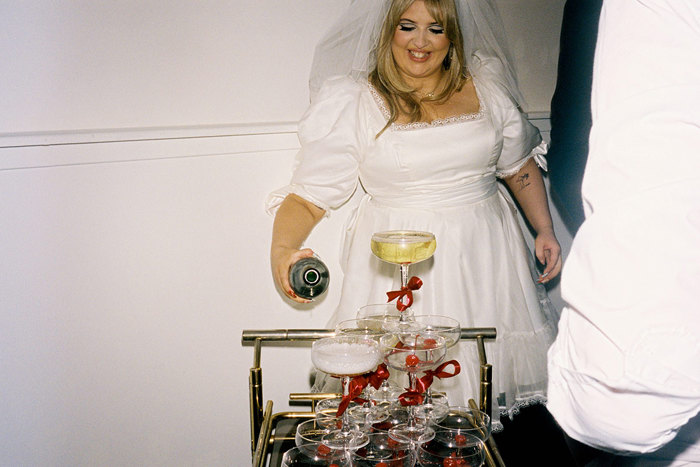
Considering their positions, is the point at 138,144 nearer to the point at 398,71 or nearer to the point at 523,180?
the point at 398,71

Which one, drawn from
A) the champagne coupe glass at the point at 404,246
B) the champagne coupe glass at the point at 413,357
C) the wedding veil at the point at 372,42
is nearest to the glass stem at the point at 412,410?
the champagne coupe glass at the point at 413,357

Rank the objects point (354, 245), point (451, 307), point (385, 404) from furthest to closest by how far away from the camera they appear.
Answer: point (354, 245) < point (451, 307) < point (385, 404)

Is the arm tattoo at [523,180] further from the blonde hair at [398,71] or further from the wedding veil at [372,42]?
the blonde hair at [398,71]

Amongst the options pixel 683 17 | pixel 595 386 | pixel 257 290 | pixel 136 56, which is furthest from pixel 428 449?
pixel 136 56

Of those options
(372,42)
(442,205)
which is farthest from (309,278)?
(372,42)

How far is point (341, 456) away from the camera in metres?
1.02

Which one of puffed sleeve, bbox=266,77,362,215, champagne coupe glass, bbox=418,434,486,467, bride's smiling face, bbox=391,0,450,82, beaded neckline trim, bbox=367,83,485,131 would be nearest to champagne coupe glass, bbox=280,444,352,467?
champagne coupe glass, bbox=418,434,486,467

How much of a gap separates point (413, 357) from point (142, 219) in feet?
3.24

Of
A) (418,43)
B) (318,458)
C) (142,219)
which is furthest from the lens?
(142,219)

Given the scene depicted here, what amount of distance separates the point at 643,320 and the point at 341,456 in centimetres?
64

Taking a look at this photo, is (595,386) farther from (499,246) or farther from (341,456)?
(499,246)

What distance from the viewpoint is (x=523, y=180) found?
1.84 m

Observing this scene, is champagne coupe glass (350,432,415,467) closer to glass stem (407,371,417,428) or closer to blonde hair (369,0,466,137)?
glass stem (407,371,417,428)

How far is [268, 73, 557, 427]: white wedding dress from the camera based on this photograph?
5.38 feet
